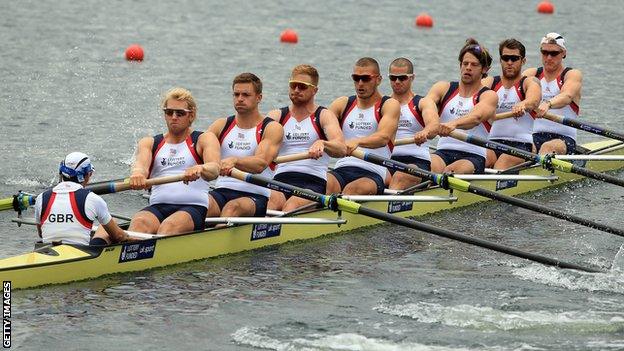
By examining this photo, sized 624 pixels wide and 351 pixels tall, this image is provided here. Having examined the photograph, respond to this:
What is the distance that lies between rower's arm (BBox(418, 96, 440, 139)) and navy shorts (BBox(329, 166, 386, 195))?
733mm

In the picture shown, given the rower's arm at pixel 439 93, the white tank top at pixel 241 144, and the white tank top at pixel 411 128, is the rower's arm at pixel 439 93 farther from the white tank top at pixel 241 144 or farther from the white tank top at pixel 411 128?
the white tank top at pixel 241 144

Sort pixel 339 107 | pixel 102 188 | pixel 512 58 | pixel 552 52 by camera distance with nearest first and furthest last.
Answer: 1. pixel 102 188
2. pixel 339 107
3. pixel 512 58
4. pixel 552 52

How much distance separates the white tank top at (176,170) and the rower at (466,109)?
3.50 meters

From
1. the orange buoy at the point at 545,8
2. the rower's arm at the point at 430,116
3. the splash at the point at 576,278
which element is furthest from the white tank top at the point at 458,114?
the orange buoy at the point at 545,8

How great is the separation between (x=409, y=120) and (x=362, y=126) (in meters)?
0.82

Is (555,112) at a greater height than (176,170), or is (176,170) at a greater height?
(555,112)

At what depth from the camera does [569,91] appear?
16.2 m

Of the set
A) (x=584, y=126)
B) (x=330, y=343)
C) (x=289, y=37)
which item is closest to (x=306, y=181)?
(x=330, y=343)

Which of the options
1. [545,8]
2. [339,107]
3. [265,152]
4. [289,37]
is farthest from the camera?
[545,8]

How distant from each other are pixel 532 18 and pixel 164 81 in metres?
14.7

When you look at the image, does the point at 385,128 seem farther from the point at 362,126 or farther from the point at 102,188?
the point at 102,188

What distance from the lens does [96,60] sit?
26547 mm

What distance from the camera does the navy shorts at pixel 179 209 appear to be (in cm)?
1200

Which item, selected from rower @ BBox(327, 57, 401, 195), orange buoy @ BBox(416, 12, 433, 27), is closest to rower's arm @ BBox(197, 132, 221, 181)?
rower @ BBox(327, 57, 401, 195)
